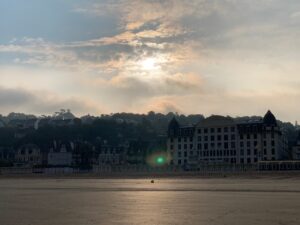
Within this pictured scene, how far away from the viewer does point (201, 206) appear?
31.4 m

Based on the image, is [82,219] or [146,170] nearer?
[82,219]

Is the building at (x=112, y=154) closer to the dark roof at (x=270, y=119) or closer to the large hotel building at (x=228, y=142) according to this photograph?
the large hotel building at (x=228, y=142)

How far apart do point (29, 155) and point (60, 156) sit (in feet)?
45.8

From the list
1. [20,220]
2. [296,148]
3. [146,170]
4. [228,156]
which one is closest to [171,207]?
[20,220]

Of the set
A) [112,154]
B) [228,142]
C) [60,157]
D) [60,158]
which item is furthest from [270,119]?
[60,158]

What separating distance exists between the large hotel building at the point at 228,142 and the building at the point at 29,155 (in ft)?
190

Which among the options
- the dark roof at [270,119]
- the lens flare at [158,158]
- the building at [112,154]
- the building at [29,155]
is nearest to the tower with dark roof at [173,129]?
the lens flare at [158,158]

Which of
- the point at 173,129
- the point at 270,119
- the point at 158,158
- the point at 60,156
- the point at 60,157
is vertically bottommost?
the point at 158,158

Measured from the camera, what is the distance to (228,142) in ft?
502

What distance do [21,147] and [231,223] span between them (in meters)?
185

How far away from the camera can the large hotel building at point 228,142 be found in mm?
149125

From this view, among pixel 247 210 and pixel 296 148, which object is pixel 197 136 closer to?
pixel 296 148

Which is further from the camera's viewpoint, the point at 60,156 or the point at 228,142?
the point at 60,156

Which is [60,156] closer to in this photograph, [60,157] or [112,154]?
[60,157]
